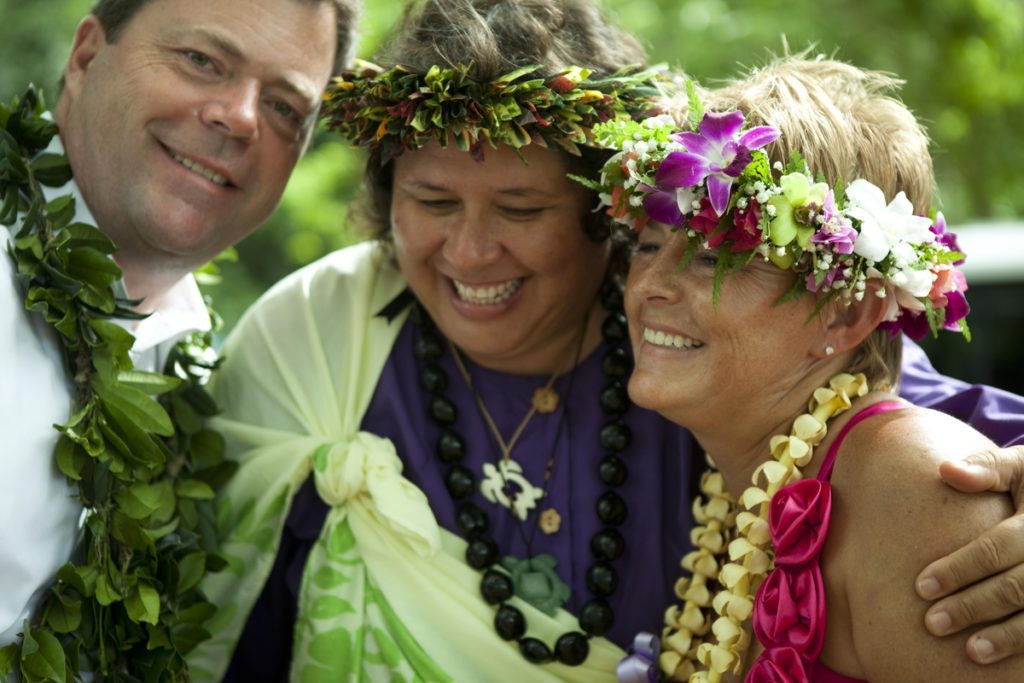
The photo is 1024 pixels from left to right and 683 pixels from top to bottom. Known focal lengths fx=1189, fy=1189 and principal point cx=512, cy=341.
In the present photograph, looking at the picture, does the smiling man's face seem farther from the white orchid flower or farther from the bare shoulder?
the bare shoulder

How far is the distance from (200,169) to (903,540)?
2173 millimetres

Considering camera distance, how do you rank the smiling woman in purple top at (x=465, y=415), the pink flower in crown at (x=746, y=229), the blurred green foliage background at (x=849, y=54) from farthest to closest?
the blurred green foliage background at (x=849, y=54)
the smiling woman in purple top at (x=465, y=415)
the pink flower in crown at (x=746, y=229)

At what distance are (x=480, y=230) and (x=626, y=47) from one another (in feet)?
2.48

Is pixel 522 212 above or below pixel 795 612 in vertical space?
above

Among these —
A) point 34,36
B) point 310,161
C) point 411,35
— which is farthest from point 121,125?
point 34,36

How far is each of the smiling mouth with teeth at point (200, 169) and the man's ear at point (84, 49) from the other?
386 millimetres

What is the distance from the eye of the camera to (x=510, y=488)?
3.47 m

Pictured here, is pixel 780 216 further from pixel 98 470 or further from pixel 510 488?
pixel 98 470

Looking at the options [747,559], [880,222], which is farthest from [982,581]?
[880,222]

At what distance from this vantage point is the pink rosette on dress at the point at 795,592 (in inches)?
102

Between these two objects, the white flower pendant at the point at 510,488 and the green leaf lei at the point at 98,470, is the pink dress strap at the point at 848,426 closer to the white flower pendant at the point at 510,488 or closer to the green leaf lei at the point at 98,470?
the white flower pendant at the point at 510,488

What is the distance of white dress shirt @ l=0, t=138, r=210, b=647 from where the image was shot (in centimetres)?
279

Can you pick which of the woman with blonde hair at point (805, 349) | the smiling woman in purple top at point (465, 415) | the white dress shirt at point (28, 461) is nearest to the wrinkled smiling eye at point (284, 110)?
the smiling woman in purple top at point (465, 415)

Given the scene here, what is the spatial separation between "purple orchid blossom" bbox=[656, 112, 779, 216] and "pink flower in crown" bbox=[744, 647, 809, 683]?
98 centimetres
